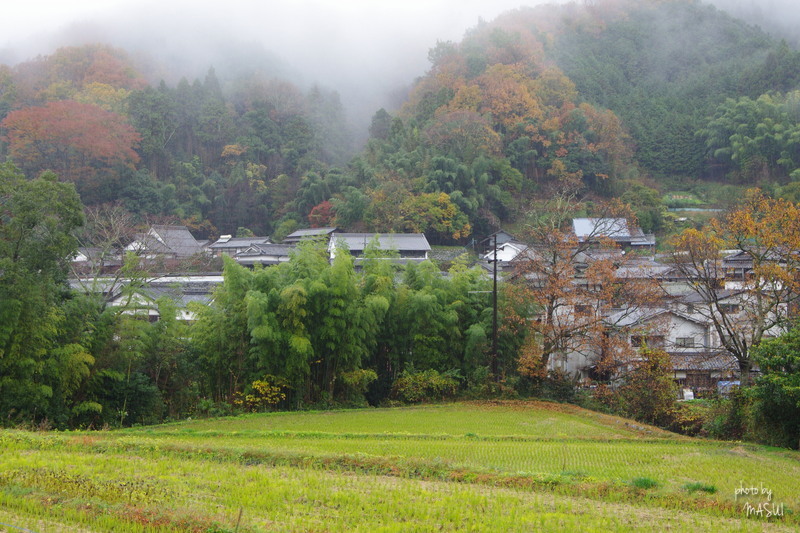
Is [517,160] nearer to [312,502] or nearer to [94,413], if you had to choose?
[94,413]

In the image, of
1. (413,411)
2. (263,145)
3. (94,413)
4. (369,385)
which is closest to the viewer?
(94,413)

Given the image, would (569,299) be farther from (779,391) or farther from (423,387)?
(779,391)

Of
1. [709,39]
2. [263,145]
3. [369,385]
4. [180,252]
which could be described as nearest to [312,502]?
[369,385]

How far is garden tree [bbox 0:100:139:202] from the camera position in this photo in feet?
113

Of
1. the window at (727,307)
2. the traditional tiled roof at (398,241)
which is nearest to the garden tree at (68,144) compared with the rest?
the traditional tiled roof at (398,241)

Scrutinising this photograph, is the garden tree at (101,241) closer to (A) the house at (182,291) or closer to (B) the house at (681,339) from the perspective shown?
(A) the house at (182,291)

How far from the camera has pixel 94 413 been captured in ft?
42.6

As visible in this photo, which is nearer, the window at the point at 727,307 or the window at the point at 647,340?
the window at the point at 727,307

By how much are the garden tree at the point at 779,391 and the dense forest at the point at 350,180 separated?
591cm

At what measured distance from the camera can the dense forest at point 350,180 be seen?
1288 cm

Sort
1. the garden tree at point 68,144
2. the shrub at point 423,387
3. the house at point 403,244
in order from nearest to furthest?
the shrub at point 423,387
the house at point 403,244
the garden tree at point 68,144

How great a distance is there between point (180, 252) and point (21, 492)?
91.1 feet

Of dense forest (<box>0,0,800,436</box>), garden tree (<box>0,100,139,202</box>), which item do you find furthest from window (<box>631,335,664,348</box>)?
garden tree (<box>0,100,139,202</box>)

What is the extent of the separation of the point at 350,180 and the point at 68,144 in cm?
1539
